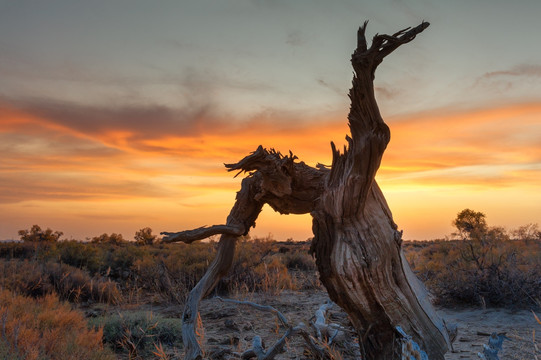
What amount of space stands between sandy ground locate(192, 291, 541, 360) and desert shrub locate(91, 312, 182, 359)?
24.9 inches

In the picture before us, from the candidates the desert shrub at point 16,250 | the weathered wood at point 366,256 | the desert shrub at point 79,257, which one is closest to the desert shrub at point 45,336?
the weathered wood at point 366,256

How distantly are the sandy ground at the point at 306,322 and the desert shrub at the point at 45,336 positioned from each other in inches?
69.0

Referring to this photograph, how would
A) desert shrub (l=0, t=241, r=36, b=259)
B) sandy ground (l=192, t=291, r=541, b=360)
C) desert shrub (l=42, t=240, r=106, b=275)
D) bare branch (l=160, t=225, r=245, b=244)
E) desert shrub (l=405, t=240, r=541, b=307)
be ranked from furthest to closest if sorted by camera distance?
desert shrub (l=0, t=241, r=36, b=259) < desert shrub (l=42, t=240, r=106, b=275) < desert shrub (l=405, t=240, r=541, b=307) < sandy ground (l=192, t=291, r=541, b=360) < bare branch (l=160, t=225, r=245, b=244)

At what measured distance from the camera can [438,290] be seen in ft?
32.7

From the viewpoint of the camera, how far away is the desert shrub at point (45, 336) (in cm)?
506

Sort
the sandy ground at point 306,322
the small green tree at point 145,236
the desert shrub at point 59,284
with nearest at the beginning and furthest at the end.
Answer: the sandy ground at point 306,322, the desert shrub at point 59,284, the small green tree at point 145,236

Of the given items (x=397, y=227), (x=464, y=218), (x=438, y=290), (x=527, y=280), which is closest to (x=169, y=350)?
(x=397, y=227)

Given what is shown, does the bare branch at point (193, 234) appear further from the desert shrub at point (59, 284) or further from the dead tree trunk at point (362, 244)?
the desert shrub at point (59, 284)

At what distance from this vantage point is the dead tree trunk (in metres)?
4.21

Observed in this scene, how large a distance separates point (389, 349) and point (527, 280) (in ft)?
19.0

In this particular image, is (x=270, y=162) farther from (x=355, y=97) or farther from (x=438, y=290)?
(x=438, y=290)

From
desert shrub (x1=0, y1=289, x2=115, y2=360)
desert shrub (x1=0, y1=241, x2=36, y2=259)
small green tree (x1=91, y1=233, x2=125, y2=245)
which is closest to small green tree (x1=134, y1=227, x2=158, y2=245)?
small green tree (x1=91, y1=233, x2=125, y2=245)

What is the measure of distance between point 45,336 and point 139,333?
1552mm

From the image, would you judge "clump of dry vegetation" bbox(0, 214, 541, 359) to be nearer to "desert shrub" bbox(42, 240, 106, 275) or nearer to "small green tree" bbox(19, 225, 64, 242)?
"desert shrub" bbox(42, 240, 106, 275)
